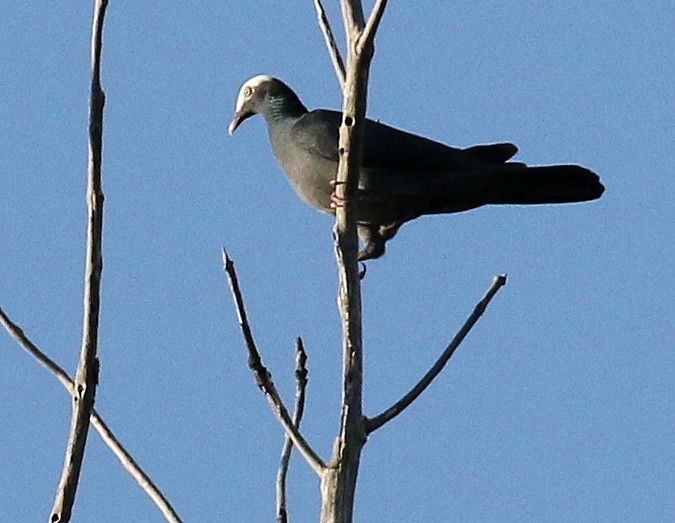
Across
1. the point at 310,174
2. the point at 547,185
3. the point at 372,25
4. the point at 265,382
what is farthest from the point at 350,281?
the point at 310,174

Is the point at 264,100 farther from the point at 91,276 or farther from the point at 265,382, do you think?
the point at 91,276

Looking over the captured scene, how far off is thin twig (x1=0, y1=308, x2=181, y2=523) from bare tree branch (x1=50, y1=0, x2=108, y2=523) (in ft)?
0.43

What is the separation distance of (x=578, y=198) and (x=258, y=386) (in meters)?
2.74

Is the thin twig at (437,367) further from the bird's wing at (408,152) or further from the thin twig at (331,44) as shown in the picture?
the bird's wing at (408,152)

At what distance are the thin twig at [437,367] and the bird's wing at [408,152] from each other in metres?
2.25

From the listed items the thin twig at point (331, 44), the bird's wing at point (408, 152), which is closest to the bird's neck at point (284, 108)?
the bird's wing at point (408, 152)

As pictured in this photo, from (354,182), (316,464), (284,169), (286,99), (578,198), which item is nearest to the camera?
(316,464)

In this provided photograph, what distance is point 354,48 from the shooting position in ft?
11.0

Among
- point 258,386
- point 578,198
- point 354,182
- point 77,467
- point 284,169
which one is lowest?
point 77,467

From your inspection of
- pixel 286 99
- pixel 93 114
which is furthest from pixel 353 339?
pixel 286 99

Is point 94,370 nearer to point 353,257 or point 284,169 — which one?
point 353,257

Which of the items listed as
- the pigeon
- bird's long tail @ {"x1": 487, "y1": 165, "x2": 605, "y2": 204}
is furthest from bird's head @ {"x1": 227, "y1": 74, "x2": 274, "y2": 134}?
A: bird's long tail @ {"x1": 487, "y1": 165, "x2": 605, "y2": 204}

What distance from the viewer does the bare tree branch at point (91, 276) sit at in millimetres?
2764

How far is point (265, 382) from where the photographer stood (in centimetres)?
338
